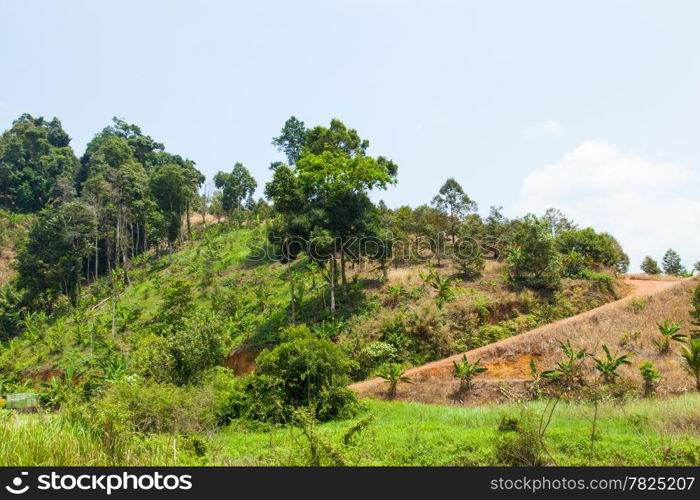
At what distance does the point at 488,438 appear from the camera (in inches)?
411

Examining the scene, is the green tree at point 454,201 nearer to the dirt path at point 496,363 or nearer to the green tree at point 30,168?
the dirt path at point 496,363

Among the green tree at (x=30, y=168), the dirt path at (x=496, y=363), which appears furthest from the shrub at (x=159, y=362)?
the green tree at (x=30, y=168)

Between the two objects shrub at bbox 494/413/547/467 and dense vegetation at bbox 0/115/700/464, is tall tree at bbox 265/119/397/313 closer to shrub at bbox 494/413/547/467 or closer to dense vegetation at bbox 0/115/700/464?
dense vegetation at bbox 0/115/700/464

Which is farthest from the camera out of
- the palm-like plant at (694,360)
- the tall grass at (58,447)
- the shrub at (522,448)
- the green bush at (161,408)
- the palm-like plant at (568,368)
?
the palm-like plant at (568,368)

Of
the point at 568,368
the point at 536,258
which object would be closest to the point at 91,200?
the point at 536,258

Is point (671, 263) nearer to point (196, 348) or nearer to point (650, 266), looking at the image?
point (650, 266)

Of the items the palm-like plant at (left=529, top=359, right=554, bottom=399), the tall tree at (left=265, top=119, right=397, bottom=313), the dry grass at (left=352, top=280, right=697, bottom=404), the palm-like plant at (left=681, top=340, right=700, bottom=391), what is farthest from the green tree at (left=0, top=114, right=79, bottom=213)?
the palm-like plant at (left=681, top=340, right=700, bottom=391)

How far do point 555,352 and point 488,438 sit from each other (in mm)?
8882

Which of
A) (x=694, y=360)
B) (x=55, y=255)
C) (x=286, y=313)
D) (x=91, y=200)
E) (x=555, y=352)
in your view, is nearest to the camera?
(x=694, y=360)

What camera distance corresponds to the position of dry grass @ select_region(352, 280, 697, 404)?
16.5m

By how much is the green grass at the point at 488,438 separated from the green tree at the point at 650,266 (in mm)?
29312

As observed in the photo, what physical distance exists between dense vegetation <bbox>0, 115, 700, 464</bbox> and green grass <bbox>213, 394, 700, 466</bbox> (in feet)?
2.50

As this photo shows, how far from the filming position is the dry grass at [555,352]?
16.5 metres
